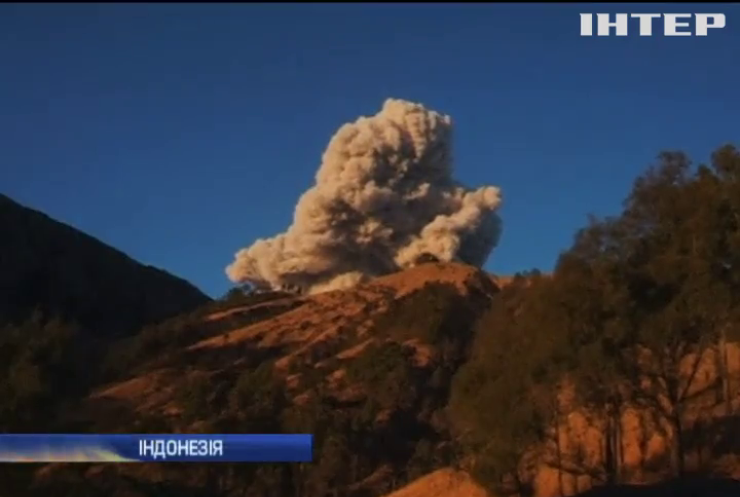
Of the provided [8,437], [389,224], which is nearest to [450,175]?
[389,224]

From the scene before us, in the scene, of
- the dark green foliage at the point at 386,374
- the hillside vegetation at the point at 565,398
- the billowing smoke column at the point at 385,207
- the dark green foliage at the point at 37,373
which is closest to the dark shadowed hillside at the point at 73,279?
the billowing smoke column at the point at 385,207

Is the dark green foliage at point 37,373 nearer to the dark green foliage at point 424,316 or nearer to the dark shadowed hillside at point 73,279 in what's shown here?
the dark green foliage at point 424,316

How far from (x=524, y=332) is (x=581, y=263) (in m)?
2.24

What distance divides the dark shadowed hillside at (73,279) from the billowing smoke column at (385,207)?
Result: 1102 centimetres

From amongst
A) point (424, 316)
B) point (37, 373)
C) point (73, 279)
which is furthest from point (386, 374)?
point (73, 279)

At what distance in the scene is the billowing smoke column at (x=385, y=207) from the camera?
88.6 m

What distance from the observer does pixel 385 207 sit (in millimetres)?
89000

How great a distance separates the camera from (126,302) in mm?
86938

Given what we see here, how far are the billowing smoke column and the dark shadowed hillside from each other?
11.0 m

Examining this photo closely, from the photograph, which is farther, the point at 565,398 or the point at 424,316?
the point at 424,316

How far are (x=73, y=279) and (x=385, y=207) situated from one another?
22832mm

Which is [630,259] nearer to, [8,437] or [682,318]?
[682,318]

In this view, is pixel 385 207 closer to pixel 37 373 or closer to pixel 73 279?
pixel 73 279

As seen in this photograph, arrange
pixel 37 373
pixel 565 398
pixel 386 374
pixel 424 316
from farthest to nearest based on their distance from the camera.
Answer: pixel 424 316, pixel 386 374, pixel 565 398, pixel 37 373
